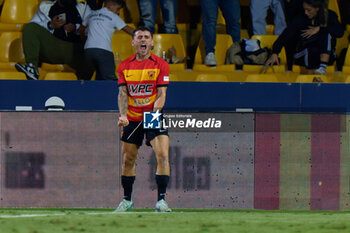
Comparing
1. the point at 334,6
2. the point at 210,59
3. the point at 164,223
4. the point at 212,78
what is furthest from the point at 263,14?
the point at 164,223

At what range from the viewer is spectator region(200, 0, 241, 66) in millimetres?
9688

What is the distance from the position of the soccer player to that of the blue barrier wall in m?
2.21

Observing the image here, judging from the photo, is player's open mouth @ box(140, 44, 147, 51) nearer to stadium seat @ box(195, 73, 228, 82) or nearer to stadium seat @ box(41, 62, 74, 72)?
stadium seat @ box(195, 73, 228, 82)

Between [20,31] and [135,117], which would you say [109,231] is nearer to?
[135,117]

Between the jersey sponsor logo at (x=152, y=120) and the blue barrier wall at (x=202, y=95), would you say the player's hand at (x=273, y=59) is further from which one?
the jersey sponsor logo at (x=152, y=120)

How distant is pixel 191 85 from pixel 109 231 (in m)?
4.16

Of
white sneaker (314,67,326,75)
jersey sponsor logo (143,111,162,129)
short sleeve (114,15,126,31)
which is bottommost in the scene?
jersey sponsor logo (143,111,162,129)

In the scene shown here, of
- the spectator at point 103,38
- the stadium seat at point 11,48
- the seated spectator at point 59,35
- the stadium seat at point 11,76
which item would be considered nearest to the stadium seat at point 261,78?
the spectator at point 103,38

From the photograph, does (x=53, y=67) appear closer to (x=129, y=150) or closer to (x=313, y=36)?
(x=313, y=36)

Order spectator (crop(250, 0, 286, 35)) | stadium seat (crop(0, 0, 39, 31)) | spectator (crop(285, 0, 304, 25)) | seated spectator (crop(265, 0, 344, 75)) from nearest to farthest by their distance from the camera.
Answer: seated spectator (crop(265, 0, 344, 75)), spectator (crop(285, 0, 304, 25)), spectator (crop(250, 0, 286, 35)), stadium seat (crop(0, 0, 39, 31))

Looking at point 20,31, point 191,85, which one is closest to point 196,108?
point 191,85

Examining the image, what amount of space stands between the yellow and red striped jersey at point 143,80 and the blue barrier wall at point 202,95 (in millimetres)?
2233

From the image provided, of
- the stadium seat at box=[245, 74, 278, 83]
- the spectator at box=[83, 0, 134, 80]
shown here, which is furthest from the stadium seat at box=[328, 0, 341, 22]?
the spectator at box=[83, 0, 134, 80]

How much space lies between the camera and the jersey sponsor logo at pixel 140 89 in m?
6.24
